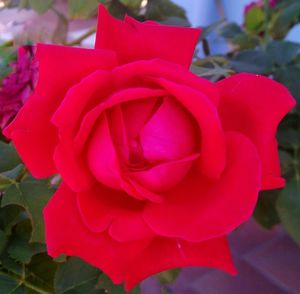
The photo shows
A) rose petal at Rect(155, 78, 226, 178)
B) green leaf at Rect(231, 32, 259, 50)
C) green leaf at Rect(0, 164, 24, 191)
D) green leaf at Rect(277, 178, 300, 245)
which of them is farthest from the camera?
green leaf at Rect(231, 32, 259, 50)

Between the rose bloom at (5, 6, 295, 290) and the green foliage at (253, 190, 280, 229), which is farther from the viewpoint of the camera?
the green foliage at (253, 190, 280, 229)

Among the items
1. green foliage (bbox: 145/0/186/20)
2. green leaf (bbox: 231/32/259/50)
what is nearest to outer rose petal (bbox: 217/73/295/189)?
green foliage (bbox: 145/0/186/20)

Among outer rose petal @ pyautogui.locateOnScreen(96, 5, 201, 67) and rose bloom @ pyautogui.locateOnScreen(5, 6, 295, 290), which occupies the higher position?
outer rose petal @ pyautogui.locateOnScreen(96, 5, 201, 67)

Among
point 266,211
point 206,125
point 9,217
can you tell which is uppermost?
point 206,125

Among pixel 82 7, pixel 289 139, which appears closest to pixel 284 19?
pixel 289 139

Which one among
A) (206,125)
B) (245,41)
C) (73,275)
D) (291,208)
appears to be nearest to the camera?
(206,125)

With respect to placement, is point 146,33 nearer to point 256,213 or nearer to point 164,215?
point 164,215

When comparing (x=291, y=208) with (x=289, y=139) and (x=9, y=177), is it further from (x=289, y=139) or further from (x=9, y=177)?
(x=9, y=177)

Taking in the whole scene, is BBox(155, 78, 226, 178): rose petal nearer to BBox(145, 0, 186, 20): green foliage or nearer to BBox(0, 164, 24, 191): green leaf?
BBox(0, 164, 24, 191): green leaf
